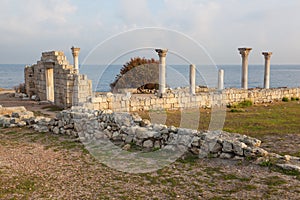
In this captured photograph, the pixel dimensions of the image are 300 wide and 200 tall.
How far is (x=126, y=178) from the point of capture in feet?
18.9

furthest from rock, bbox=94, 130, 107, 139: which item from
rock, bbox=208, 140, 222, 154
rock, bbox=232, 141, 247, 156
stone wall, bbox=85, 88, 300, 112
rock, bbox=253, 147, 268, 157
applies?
stone wall, bbox=85, 88, 300, 112

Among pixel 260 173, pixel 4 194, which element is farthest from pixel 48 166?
pixel 260 173

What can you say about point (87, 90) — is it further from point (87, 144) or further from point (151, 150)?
point (151, 150)

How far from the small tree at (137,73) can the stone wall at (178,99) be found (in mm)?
11166

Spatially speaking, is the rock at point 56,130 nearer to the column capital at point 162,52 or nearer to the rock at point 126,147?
the rock at point 126,147

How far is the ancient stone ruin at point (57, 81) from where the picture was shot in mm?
15938

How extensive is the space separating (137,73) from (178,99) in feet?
48.5

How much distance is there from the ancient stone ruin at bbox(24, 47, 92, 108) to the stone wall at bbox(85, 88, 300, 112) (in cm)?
142

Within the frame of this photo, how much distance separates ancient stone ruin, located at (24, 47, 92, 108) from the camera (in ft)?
52.3

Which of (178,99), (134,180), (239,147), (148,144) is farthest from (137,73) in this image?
(134,180)

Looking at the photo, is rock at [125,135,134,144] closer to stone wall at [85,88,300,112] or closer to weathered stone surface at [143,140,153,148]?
weathered stone surface at [143,140,153,148]

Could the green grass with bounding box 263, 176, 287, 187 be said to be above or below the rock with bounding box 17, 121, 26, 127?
below

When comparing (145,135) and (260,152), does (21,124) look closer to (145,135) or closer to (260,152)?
(145,135)

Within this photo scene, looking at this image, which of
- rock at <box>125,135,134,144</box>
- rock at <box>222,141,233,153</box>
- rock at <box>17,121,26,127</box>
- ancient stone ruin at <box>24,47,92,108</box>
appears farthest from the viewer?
ancient stone ruin at <box>24,47,92,108</box>
